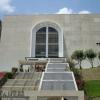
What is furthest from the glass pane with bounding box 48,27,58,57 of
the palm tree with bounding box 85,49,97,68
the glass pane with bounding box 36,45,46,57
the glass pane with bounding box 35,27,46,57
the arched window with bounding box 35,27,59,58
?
the palm tree with bounding box 85,49,97,68

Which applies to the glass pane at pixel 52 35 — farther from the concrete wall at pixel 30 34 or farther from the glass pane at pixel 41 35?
the concrete wall at pixel 30 34

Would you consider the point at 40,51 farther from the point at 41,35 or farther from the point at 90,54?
the point at 90,54

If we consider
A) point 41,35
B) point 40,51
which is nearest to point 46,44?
point 40,51

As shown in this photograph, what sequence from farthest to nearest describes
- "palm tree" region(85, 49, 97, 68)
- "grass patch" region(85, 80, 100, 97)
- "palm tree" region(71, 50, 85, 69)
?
"palm tree" region(85, 49, 97, 68) < "palm tree" region(71, 50, 85, 69) < "grass patch" region(85, 80, 100, 97)

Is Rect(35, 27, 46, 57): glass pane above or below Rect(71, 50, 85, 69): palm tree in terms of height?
above

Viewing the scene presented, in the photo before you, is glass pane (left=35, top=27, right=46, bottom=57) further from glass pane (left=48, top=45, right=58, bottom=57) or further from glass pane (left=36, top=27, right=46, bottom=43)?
glass pane (left=48, top=45, right=58, bottom=57)

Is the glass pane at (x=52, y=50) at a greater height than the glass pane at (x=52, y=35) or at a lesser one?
lesser

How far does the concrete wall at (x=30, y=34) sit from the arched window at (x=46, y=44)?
184 cm

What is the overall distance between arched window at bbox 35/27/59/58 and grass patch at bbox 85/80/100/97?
83.1 feet

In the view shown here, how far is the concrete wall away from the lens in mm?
64938

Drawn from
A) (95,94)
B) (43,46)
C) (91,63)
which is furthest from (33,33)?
(95,94)

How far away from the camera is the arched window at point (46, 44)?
Result: 213ft

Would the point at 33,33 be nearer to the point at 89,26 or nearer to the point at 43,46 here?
the point at 43,46

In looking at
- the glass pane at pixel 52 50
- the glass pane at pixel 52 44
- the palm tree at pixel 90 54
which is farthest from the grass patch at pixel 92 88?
the glass pane at pixel 52 44
